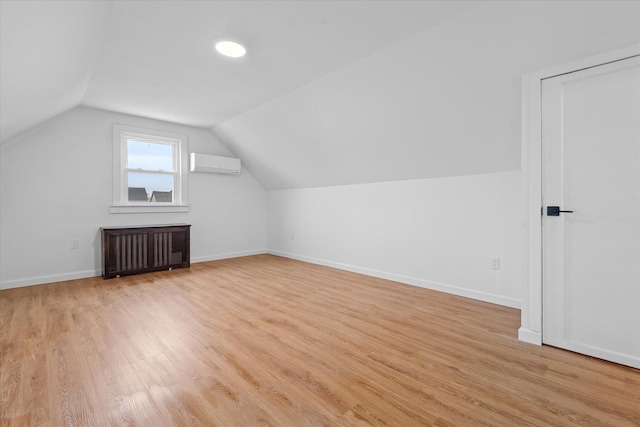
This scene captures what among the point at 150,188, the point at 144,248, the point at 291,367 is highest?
the point at 150,188

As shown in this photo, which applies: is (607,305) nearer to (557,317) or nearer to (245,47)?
(557,317)

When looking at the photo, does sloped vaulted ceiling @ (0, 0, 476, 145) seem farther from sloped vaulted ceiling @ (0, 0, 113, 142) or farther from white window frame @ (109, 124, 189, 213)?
white window frame @ (109, 124, 189, 213)

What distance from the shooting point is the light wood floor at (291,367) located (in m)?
1.43

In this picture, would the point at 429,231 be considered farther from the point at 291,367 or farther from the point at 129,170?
the point at 129,170

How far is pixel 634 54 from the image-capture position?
5.91 feet

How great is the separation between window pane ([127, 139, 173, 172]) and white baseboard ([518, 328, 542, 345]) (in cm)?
529

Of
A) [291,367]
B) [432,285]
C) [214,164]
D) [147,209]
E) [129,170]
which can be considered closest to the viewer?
[291,367]

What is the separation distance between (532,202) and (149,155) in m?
5.24

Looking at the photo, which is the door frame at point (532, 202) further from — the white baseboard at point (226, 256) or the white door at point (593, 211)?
the white baseboard at point (226, 256)

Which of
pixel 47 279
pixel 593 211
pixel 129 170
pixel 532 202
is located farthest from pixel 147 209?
pixel 593 211

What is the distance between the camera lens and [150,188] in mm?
4906

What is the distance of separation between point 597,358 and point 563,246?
747mm

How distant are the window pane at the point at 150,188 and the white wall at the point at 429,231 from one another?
2.47 meters

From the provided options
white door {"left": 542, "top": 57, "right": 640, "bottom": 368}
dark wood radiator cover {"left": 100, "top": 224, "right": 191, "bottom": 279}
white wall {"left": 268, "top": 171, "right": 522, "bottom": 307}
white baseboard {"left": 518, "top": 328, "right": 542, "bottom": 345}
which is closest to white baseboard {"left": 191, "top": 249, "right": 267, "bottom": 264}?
dark wood radiator cover {"left": 100, "top": 224, "right": 191, "bottom": 279}
